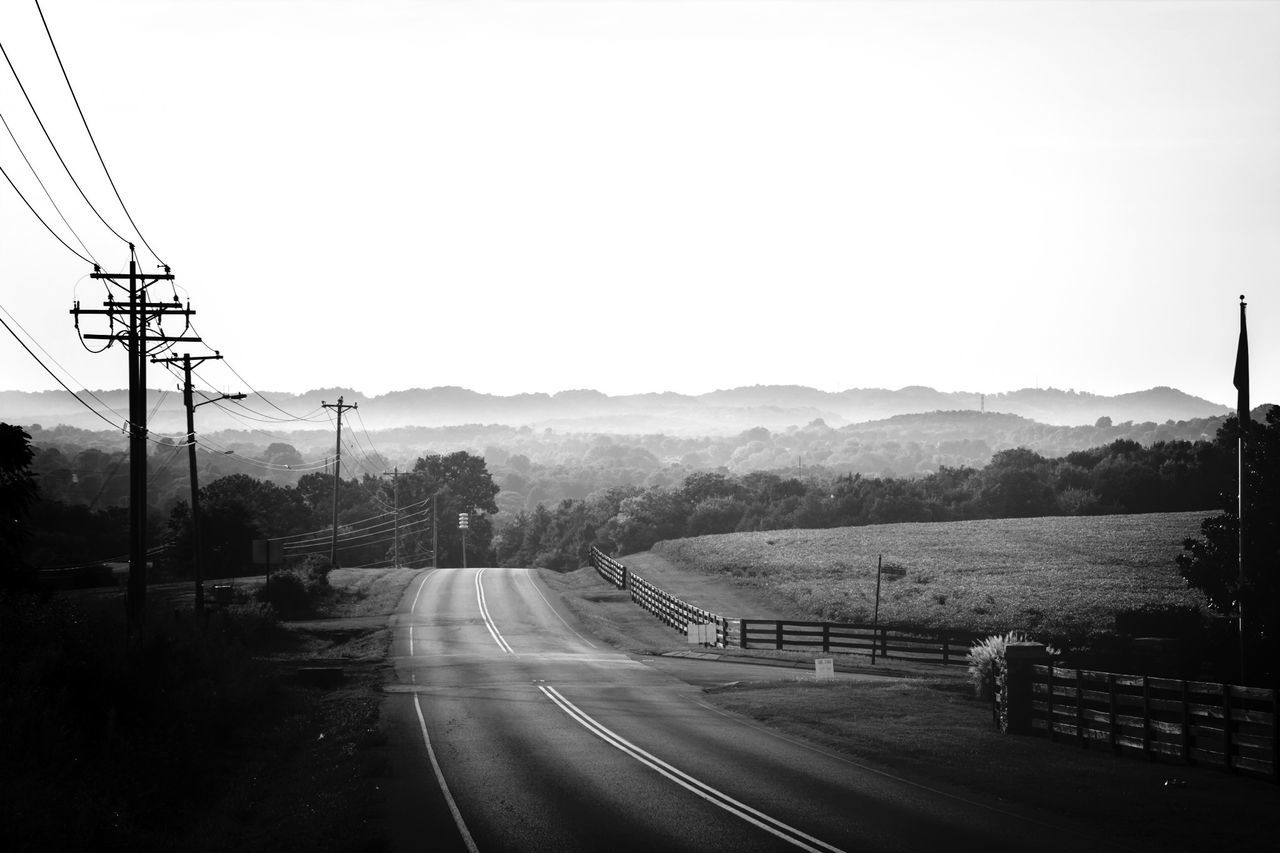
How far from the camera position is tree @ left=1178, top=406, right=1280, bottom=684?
3109 centimetres

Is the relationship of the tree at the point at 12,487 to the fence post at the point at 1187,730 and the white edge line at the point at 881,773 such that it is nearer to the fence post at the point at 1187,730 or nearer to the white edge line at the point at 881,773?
the white edge line at the point at 881,773

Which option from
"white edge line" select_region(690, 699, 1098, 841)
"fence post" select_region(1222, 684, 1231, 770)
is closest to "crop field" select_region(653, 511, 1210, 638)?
"white edge line" select_region(690, 699, 1098, 841)

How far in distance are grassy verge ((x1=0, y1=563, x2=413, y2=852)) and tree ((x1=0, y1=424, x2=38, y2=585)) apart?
3.45 ft

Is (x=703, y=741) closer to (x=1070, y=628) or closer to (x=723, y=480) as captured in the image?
(x=1070, y=628)

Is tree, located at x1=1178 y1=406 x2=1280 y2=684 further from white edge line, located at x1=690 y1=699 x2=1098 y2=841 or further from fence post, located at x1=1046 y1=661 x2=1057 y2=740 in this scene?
white edge line, located at x1=690 y1=699 x2=1098 y2=841

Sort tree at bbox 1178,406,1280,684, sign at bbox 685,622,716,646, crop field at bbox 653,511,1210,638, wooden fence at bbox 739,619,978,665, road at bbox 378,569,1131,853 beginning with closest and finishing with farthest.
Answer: road at bbox 378,569,1131,853 → tree at bbox 1178,406,1280,684 → wooden fence at bbox 739,619,978,665 → sign at bbox 685,622,716,646 → crop field at bbox 653,511,1210,638

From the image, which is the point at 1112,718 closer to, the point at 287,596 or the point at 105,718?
the point at 105,718

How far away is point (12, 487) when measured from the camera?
25469 millimetres

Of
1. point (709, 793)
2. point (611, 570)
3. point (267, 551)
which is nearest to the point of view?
point (709, 793)

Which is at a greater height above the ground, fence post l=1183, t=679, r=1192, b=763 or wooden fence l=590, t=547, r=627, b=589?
fence post l=1183, t=679, r=1192, b=763

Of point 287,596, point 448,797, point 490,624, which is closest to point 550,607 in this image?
point 490,624

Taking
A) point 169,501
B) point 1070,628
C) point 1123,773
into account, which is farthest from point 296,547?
point 1123,773

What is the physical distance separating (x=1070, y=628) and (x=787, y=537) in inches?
1767

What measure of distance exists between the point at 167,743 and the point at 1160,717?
63.1 ft
